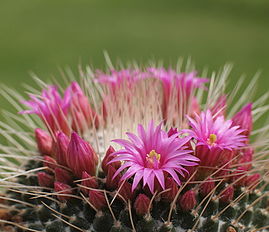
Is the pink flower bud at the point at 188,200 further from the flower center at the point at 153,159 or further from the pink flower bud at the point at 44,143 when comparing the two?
the pink flower bud at the point at 44,143

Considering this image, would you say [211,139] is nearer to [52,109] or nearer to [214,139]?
[214,139]

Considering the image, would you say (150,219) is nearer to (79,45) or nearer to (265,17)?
(79,45)

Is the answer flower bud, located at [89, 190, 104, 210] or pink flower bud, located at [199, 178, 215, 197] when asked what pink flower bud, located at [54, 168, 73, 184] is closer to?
flower bud, located at [89, 190, 104, 210]

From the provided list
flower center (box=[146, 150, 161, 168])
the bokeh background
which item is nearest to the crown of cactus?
flower center (box=[146, 150, 161, 168])

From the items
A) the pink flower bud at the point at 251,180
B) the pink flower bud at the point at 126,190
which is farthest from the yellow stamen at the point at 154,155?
the pink flower bud at the point at 251,180

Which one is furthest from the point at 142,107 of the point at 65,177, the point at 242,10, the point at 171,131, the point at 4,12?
the point at 242,10
